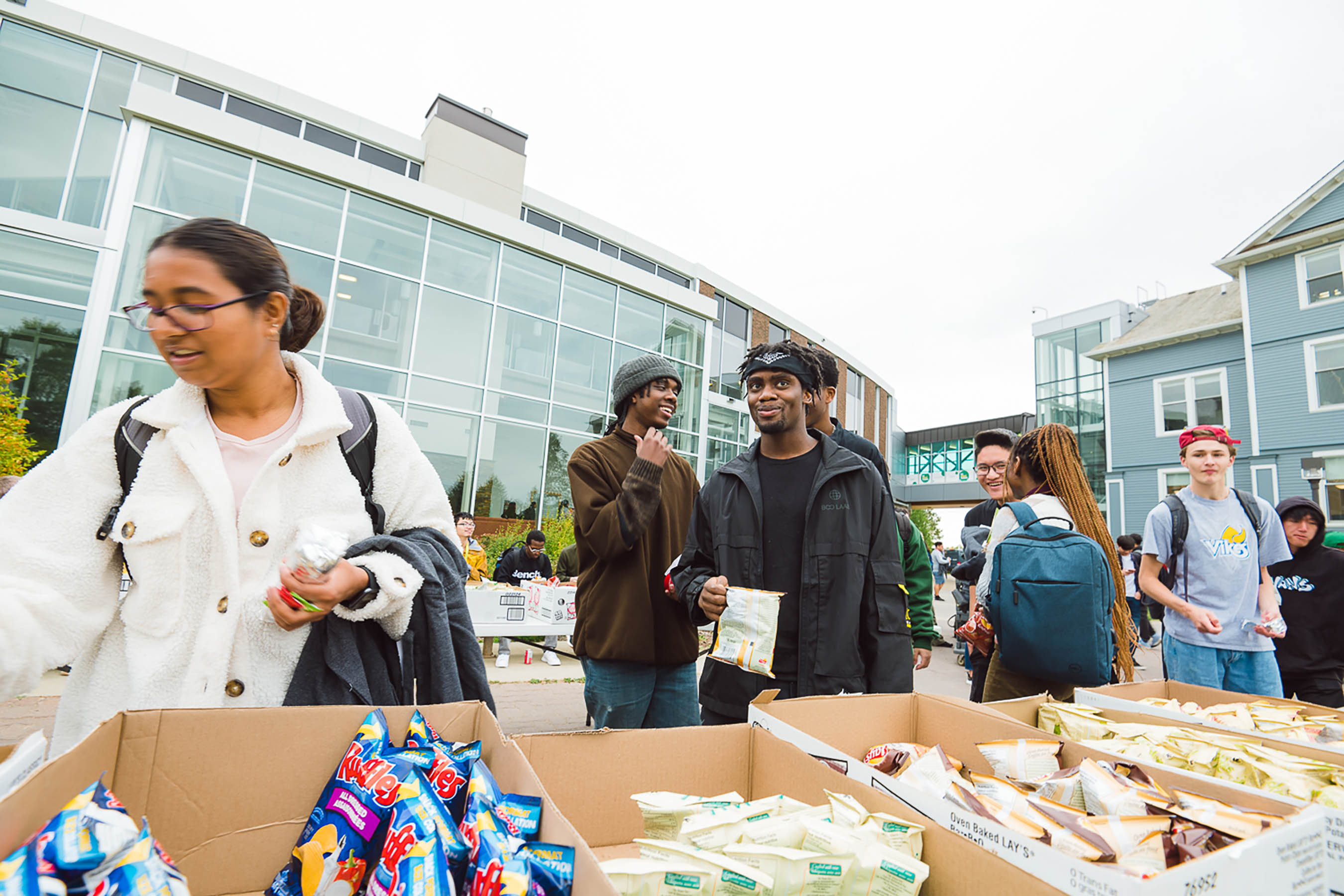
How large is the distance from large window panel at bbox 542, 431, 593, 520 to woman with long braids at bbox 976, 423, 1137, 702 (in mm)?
11727

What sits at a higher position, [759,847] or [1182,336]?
[1182,336]

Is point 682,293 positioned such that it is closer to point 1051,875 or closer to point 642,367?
point 642,367

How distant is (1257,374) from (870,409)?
1890 centimetres

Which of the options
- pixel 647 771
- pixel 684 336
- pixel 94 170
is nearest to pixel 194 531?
pixel 647 771

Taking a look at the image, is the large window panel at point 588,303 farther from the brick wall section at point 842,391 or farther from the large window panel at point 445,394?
the brick wall section at point 842,391

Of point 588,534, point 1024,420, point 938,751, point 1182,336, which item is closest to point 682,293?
point 1182,336

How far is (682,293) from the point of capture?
56.7 ft

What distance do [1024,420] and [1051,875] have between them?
3370 centimetres

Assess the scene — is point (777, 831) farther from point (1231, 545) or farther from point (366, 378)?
point (366, 378)

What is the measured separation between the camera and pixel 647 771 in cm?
116

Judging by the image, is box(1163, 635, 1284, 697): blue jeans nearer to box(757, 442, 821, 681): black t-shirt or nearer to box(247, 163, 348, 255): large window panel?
box(757, 442, 821, 681): black t-shirt

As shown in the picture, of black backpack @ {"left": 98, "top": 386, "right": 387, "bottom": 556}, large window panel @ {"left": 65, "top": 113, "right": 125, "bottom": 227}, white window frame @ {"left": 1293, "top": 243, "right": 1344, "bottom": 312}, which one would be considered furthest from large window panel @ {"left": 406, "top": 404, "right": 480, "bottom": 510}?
white window frame @ {"left": 1293, "top": 243, "right": 1344, "bottom": 312}

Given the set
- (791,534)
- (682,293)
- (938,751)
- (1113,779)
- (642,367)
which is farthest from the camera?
(682,293)

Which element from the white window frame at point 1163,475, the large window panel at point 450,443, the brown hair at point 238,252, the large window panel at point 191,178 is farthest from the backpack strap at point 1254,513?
the white window frame at point 1163,475
